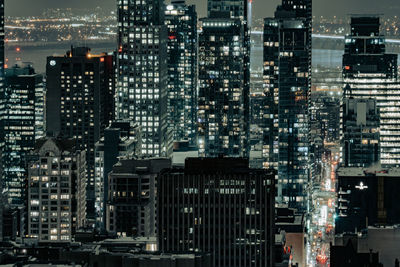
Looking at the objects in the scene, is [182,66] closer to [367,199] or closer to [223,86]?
[223,86]

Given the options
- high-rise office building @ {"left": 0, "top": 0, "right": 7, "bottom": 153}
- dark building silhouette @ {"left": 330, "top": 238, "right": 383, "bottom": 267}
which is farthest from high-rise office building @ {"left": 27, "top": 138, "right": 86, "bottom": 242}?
dark building silhouette @ {"left": 330, "top": 238, "right": 383, "bottom": 267}

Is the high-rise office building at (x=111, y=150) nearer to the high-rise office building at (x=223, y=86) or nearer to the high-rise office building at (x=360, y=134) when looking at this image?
the high-rise office building at (x=360, y=134)

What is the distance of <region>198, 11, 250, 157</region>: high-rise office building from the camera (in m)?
90.8

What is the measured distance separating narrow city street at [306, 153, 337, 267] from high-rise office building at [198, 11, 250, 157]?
5.15 meters

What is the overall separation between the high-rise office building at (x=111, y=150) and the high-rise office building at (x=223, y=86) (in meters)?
13.8

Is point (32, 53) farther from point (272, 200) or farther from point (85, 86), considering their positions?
point (272, 200)

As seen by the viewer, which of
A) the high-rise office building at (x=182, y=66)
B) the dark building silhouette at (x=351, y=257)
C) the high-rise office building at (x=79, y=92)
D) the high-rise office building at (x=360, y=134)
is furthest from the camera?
the high-rise office building at (x=182, y=66)

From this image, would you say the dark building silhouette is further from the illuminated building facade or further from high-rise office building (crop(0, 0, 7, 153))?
the illuminated building facade

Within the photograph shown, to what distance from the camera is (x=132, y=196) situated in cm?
6475

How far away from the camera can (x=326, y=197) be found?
289 ft

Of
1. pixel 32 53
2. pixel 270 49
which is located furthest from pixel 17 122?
pixel 270 49

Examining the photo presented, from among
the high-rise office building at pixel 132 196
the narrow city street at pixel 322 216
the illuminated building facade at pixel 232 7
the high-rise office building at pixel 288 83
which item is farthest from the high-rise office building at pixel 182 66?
the high-rise office building at pixel 132 196

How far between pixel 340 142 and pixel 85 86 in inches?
622

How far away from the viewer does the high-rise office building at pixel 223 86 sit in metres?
90.8
